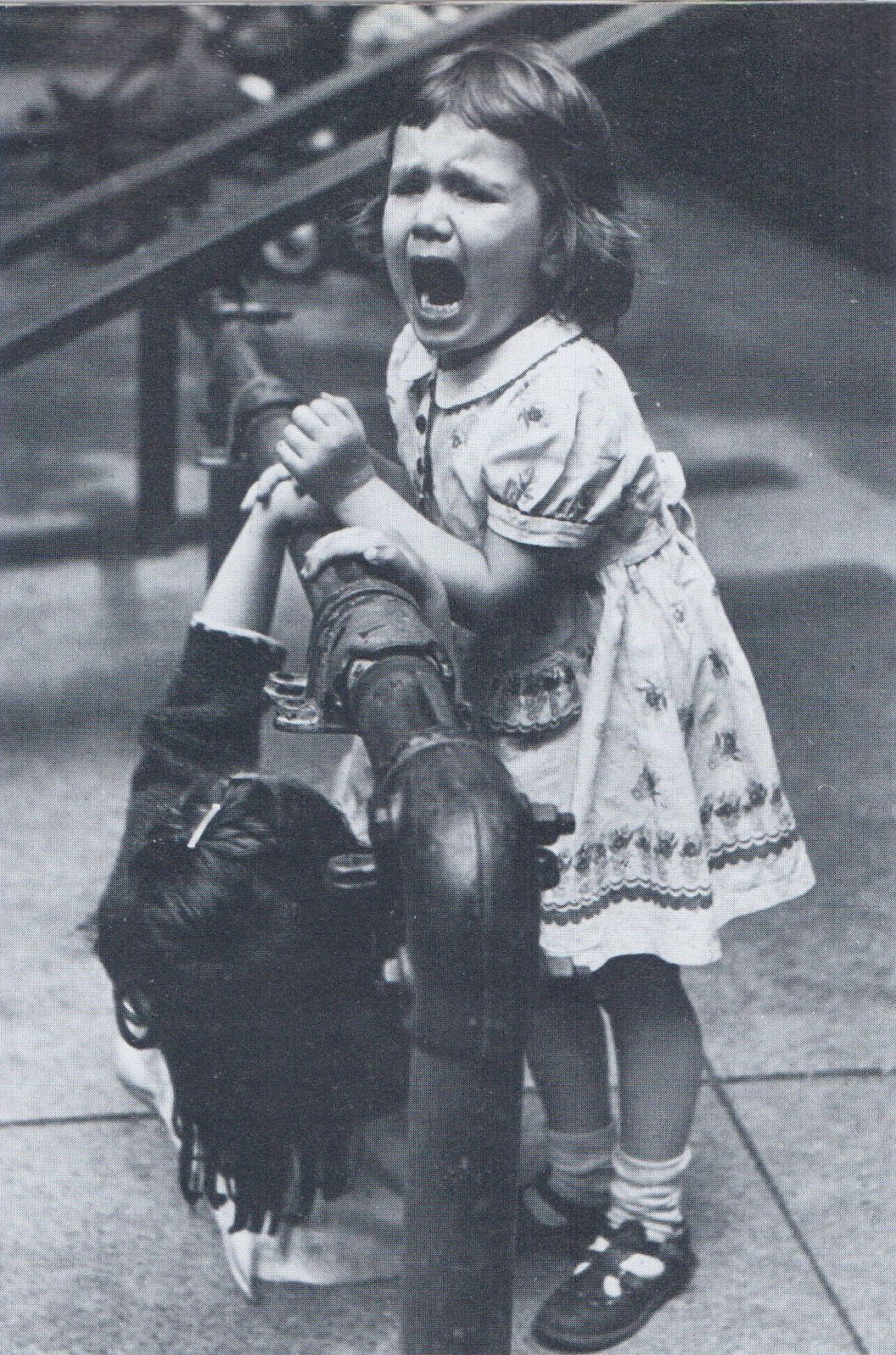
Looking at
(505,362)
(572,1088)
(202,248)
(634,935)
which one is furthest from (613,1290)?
(202,248)

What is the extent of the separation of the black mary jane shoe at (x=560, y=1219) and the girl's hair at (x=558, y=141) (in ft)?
3.64

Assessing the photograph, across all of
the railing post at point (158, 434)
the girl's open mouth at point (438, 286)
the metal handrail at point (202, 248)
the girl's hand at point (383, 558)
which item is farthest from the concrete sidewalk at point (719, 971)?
the metal handrail at point (202, 248)

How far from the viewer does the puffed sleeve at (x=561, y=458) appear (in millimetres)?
2061

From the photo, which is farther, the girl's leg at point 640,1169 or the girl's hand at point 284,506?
the girl's leg at point 640,1169

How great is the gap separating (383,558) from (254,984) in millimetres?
476

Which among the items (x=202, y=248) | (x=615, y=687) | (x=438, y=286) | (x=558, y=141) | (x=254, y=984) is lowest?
(x=202, y=248)

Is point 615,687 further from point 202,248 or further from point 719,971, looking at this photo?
point 202,248

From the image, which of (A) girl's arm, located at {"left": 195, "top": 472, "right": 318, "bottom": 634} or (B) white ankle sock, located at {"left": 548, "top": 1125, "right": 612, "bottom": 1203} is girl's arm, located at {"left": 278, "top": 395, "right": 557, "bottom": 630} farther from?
(B) white ankle sock, located at {"left": 548, "top": 1125, "right": 612, "bottom": 1203}

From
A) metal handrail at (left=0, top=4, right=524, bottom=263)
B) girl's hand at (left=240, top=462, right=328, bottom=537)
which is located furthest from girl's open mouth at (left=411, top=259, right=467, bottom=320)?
metal handrail at (left=0, top=4, right=524, bottom=263)

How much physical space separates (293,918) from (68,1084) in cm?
101

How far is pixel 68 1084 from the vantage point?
282 cm

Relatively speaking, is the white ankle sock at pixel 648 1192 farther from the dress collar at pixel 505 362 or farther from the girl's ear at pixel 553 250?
the girl's ear at pixel 553 250

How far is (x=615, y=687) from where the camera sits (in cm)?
219

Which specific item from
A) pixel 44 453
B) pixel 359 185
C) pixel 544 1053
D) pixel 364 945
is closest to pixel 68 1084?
pixel 544 1053
